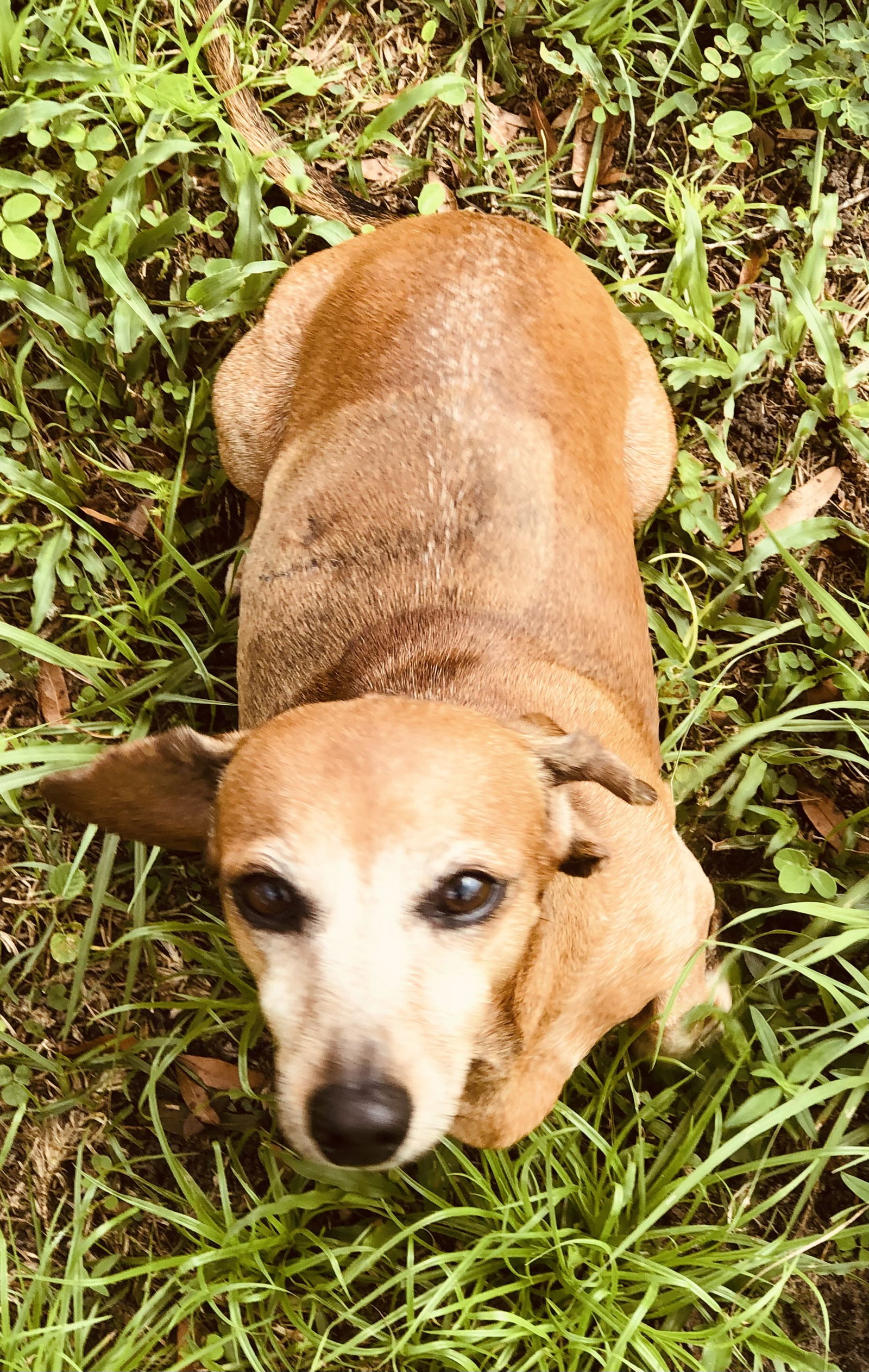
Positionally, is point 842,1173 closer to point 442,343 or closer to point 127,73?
point 442,343

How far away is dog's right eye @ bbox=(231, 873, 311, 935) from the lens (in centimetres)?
195

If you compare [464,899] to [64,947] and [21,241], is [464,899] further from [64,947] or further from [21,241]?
[21,241]

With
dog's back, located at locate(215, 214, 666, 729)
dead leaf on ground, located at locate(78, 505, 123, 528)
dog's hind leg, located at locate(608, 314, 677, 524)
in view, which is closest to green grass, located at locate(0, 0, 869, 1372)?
dead leaf on ground, located at locate(78, 505, 123, 528)

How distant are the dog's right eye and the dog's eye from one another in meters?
0.24

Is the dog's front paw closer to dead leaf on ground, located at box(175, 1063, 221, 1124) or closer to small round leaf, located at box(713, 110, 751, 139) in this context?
dead leaf on ground, located at box(175, 1063, 221, 1124)

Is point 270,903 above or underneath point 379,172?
underneath

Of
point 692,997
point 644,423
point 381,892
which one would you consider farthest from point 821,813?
point 381,892

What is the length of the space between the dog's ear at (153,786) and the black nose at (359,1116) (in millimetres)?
656

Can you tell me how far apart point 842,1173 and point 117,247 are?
353 cm

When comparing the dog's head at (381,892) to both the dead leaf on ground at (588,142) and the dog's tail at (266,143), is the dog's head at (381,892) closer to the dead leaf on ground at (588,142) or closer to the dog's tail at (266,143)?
the dog's tail at (266,143)

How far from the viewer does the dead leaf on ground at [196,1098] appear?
311 centimetres

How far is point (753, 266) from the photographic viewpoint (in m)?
3.76

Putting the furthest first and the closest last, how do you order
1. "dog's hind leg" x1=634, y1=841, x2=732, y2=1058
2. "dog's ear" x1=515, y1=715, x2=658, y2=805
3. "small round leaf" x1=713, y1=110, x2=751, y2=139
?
"small round leaf" x1=713, y1=110, x2=751, y2=139 → "dog's hind leg" x1=634, y1=841, x2=732, y2=1058 → "dog's ear" x1=515, y1=715, x2=658, y2=805

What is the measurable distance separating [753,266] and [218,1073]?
328 cm
